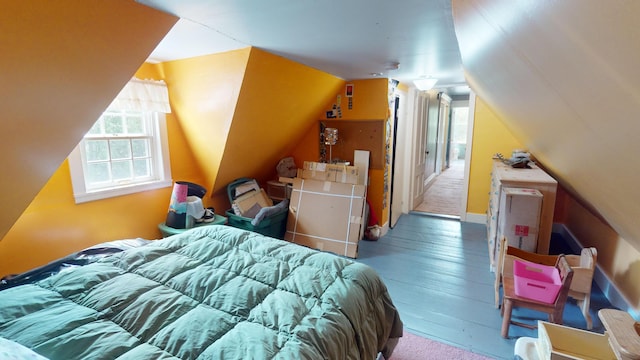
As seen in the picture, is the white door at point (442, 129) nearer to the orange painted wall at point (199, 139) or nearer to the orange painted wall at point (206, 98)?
the orange painted wall at point (199, 139)

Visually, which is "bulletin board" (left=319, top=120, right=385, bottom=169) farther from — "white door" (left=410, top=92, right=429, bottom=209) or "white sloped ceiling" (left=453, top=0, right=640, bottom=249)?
"white sloped ceiling" (left=453, top=0, right=640, bottom=249)

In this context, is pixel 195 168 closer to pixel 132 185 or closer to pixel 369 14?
pixel 132 185

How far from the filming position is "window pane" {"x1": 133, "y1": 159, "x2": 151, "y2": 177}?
279 cm

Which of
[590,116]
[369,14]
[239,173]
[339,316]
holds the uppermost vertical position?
[369,14]

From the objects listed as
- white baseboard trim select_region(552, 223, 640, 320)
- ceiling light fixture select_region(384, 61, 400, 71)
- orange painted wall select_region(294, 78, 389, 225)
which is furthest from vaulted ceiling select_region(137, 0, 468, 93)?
white baseboard trim select_region(552, 223, 640, 320)

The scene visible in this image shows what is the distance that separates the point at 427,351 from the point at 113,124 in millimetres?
3110

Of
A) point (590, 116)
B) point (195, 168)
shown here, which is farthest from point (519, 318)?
point (195, 168)

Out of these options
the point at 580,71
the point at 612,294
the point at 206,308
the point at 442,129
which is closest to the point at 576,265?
the point at 612,294

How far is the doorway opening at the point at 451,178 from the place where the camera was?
5.27 meters

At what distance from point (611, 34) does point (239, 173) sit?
135 inches

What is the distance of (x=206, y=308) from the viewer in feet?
4.23

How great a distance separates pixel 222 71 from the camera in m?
2.49

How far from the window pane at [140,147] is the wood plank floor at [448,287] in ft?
8.34

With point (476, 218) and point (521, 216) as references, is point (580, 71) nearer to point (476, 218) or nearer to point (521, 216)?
point (521, 216)
